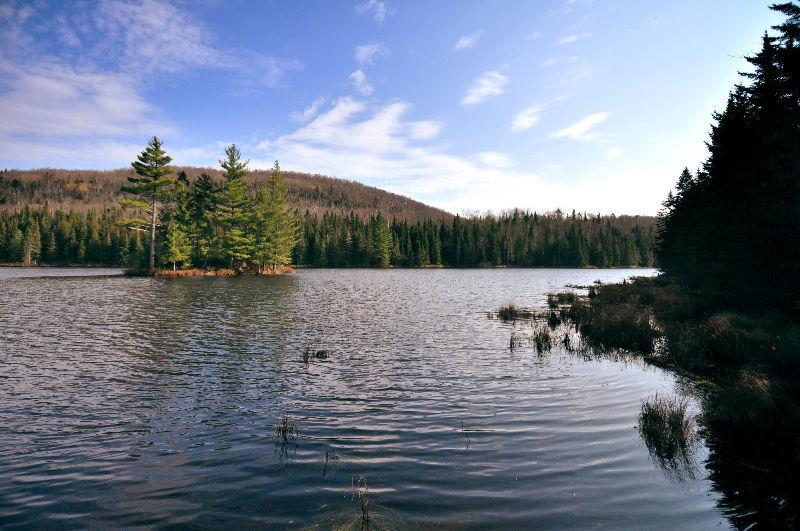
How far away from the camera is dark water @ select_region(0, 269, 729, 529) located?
272 inches

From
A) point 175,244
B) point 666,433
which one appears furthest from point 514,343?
point 175,244

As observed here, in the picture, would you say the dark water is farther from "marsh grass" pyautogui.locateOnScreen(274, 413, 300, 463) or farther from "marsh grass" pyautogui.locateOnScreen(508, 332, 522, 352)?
"marsh grass" pyautogui.locateOnScreen(508, 332, 522, 352)

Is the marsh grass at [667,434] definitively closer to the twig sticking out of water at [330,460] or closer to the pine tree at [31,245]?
the twig sticking out of water at [330,460]

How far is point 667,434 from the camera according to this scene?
9586 millimetres

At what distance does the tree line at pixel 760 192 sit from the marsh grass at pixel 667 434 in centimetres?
1210

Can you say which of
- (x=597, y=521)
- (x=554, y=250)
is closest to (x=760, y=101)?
(x=597, y=521)

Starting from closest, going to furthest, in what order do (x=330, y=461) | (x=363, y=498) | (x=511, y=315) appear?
1. (x=363, y=498)
2. (x=330, y=461)
3. (x=511, y=315)

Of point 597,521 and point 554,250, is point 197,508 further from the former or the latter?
point 554,250

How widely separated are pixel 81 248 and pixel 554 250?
145 m

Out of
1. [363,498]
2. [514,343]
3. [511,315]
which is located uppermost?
[511,315]

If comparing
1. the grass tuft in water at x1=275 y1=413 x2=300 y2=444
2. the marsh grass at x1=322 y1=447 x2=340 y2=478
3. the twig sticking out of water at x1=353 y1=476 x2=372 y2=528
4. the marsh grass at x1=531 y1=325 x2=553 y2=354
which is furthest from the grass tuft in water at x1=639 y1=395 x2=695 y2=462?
the marsh grass at x1=531 y1=325 x2=553 y2=354

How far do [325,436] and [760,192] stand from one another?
21.0 metres

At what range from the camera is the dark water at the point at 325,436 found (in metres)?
6.91

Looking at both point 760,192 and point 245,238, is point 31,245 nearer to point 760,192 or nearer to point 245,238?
point 245,238
